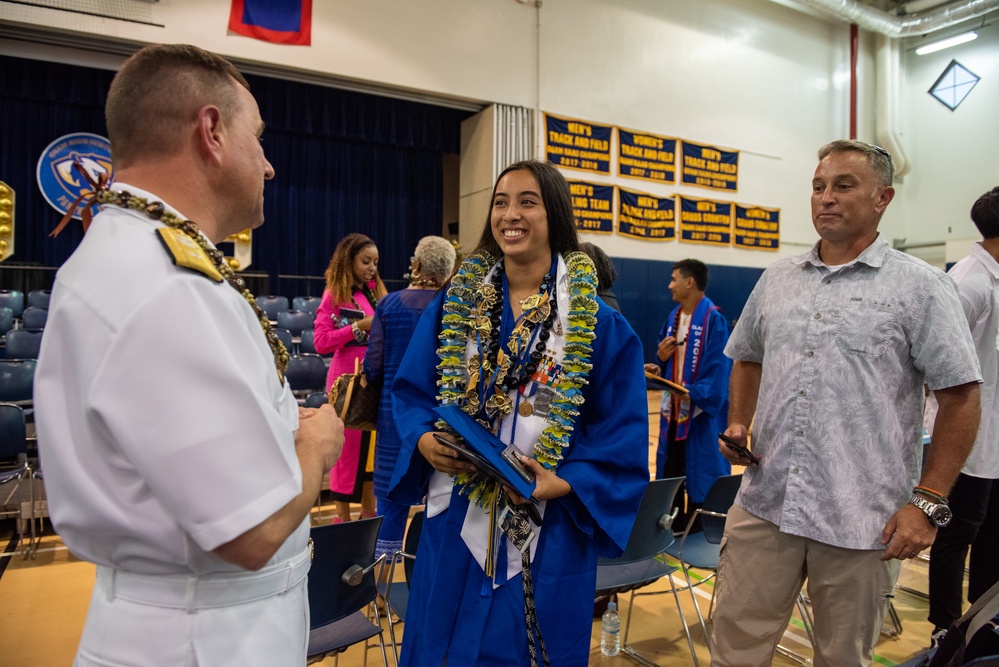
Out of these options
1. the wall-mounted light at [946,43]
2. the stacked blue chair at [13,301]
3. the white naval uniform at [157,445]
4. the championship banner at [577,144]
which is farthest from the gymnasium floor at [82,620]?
the wall-mounted light at [946,43]

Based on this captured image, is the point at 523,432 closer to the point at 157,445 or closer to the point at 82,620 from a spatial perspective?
the point at 157,445

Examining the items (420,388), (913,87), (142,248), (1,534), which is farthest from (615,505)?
(913,87)

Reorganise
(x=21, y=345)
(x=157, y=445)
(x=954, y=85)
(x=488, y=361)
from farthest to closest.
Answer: (x=954, y=85) < (x=21, y=345) < (x=488, y=361) < (x=157, y=445)

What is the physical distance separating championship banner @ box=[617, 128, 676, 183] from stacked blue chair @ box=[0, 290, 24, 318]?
28.9 feet

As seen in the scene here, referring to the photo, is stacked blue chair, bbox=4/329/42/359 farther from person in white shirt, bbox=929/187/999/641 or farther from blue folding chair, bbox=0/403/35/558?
person in white shirt, bbox=929/187/999/641

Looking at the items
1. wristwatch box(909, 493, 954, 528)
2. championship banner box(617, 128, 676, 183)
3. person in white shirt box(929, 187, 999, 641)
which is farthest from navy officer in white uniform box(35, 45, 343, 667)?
championship banner box(617, 128, 676, 183)

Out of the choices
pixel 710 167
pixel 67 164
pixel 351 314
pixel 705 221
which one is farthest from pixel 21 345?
pixel 710 167

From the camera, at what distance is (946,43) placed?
13438 mm

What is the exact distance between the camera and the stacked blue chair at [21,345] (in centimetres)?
665

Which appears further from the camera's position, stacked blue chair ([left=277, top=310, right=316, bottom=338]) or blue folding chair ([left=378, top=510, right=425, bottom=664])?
stacked blue chair ([left=277, top=310, right=316, bottom=338])

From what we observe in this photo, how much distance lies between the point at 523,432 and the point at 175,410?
113cm

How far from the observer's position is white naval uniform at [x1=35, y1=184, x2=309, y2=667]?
87 cm

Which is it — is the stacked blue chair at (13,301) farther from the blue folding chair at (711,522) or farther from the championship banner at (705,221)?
the championship banner at (705,221)

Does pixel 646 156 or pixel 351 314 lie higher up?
pixel 646 156
